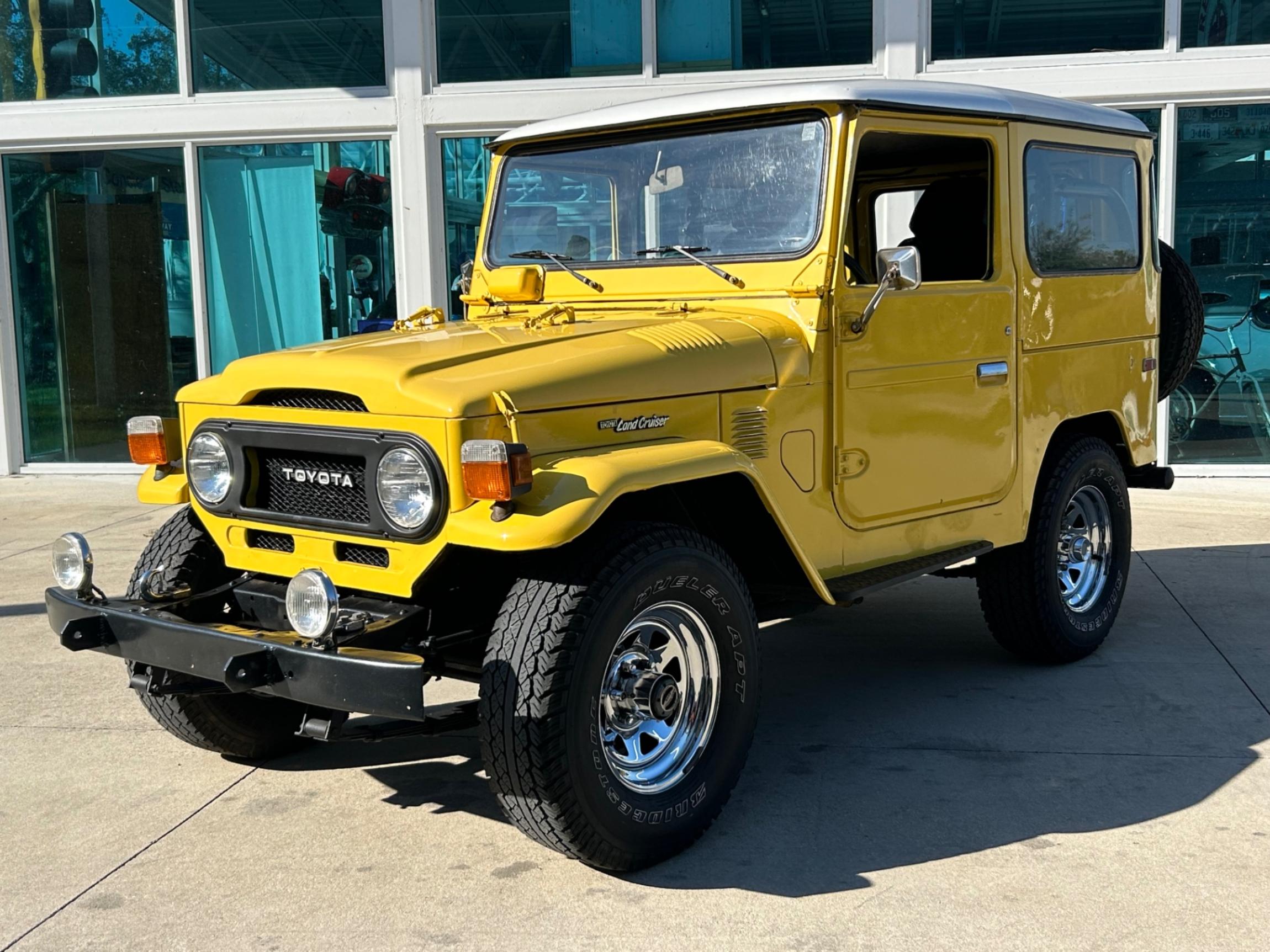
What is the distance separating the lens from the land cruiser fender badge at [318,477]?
3.61 metres

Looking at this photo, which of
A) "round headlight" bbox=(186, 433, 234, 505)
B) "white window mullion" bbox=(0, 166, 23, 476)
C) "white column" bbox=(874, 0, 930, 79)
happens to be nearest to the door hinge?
"round headlight" bbox=(186, 433, 234, 505)

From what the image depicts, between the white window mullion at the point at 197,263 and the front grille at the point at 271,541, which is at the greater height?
the white window mullion at the point at 197,263

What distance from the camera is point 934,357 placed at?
4590mm

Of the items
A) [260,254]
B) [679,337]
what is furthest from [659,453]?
[260,254]

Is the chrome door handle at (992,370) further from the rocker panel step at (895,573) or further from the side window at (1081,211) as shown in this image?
the rocker panel step at (895,573)

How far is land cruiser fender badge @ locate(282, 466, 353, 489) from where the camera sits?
361 centimetres

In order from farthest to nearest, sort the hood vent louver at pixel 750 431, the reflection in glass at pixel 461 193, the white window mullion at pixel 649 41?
the reflection in glass at pixel 461 193 < the white window mullion at pixel 649 41 < the hood vent louver at pixel 750 431

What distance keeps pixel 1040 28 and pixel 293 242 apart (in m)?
5.83

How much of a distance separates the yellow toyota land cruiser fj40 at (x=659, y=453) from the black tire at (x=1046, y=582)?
0.7 inches

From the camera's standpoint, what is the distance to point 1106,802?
155 inches

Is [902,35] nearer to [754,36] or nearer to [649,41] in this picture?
[754,36]

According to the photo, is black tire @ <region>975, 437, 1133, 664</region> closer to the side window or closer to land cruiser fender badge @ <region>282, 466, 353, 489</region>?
the side window

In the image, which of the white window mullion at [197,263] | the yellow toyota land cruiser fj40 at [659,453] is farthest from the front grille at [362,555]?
the white window mullion at [197,263]

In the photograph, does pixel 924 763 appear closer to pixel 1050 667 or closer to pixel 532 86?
pixel 1050 667
